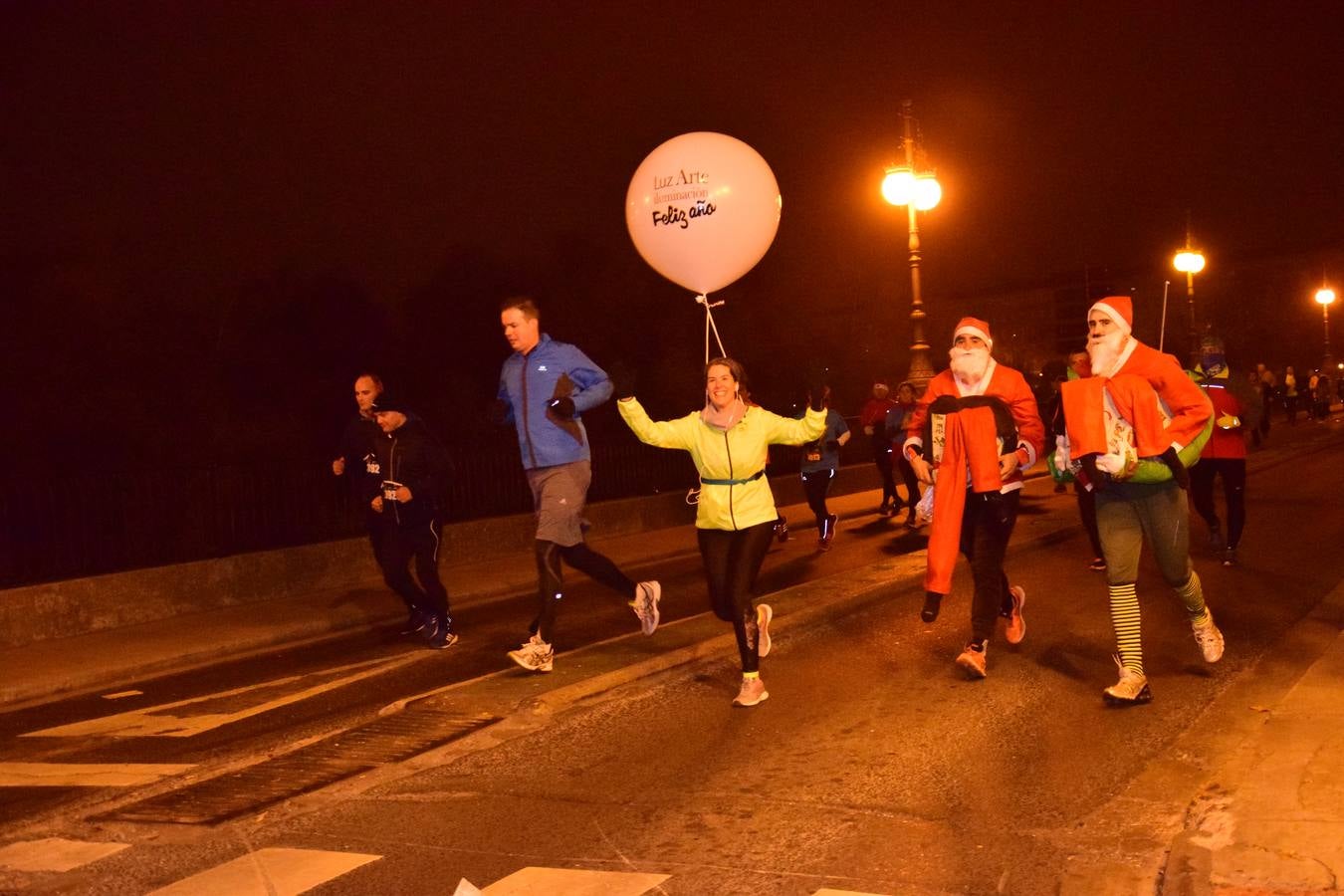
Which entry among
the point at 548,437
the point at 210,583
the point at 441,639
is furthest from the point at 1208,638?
the point at 210,583

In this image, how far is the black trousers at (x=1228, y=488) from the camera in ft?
37.3

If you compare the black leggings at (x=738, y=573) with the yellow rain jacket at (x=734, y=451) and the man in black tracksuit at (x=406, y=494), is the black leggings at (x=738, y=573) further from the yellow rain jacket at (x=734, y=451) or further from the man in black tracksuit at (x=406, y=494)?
the man in black tracksuit at (x=406, y=494)

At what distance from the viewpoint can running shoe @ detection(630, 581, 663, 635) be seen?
26.9 ft

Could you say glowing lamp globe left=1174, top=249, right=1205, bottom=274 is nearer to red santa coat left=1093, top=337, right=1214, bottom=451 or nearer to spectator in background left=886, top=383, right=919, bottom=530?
spectator in background left=886, top=383, right=919, bottom=530

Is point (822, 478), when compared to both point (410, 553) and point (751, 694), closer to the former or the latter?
point (410, 553)

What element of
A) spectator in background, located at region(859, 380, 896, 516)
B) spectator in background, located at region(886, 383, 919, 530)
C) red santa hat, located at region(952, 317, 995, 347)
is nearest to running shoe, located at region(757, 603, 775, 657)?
red santa hat, located at region(952, 317, 995, 347)

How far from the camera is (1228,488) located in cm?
1146

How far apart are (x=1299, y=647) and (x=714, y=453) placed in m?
3.59

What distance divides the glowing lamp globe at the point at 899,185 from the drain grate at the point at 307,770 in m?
13.7

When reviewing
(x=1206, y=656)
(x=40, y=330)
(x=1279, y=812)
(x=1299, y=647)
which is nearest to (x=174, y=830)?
(x=1279, y=812)

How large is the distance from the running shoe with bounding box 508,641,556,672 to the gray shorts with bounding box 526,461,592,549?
1.86ft

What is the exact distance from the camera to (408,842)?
512 cm

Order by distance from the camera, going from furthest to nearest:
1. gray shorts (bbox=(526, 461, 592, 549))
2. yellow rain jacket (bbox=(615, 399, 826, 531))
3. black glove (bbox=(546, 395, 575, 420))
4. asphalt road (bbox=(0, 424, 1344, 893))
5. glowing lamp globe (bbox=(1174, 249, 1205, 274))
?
glowing lamp globe (bbox=(1174, 249, 1205, 274)), gray shorts (bbox=(526, 461, 592, 549)), black glove (bbox=(546, 395, 575, 420)), yellow rain jacket (bbox=(615, 399, 826, 531)), asphalt road (bbox=(0, 424, 1344, 893))

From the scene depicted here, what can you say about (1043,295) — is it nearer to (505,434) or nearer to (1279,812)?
(505,434)
